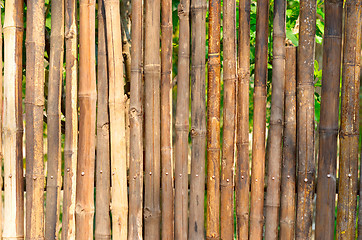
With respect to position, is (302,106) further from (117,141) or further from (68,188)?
(68,188)

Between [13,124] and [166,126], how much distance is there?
26.9 inches

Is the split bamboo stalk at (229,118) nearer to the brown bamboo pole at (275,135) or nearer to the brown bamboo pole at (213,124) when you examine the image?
the brown bamboo pole at (213,124)

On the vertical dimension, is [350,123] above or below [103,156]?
above

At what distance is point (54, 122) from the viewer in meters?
1.84

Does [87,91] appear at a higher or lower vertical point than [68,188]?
higher

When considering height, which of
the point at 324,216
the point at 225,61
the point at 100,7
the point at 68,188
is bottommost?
the point at 324,216

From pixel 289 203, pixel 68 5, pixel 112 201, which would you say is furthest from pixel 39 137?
pixel 289 203

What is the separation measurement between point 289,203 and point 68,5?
1.31 m

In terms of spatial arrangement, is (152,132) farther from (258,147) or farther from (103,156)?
(258,147)

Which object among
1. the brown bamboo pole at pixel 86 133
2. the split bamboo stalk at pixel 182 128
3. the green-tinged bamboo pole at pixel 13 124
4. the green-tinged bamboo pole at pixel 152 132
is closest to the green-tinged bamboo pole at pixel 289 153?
the split bamboo stalk at pixel 182 128

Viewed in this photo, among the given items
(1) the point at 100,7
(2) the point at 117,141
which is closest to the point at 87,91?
(2) the point at 117,141

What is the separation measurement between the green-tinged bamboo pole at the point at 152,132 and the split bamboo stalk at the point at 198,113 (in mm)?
158

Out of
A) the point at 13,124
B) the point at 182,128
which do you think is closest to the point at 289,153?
the point at 182,128

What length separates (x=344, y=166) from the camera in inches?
70.0
